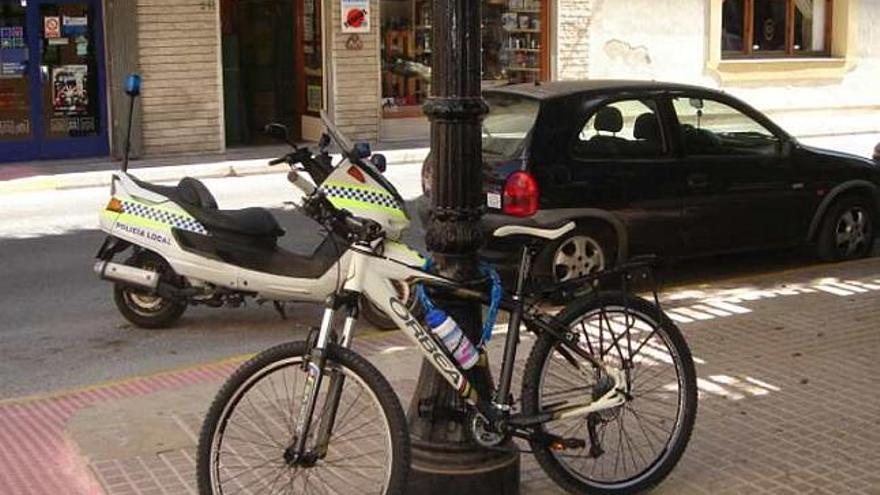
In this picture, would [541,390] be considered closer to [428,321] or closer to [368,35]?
[428,321]

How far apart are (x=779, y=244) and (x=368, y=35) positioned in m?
10.9

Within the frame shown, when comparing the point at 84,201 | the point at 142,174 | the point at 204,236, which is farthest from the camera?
the point at 142,174

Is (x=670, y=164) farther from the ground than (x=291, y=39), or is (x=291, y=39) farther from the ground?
(x=291, y=39)

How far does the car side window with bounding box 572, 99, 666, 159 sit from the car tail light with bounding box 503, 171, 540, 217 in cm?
45

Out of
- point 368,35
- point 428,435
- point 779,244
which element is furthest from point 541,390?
point 368,35

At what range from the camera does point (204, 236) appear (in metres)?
7.54

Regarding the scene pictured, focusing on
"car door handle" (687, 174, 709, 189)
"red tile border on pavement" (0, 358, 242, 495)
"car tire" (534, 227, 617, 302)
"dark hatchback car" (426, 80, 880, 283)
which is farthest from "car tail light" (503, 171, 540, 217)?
"red tile border on pavement" (0, 358, 242, 495)

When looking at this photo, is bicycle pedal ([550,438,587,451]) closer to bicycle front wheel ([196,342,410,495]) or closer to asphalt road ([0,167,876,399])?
bicycle front wheel ([196,342,410,495])

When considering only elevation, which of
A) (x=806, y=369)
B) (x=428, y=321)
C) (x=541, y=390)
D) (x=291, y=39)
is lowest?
(x=806, y=369)

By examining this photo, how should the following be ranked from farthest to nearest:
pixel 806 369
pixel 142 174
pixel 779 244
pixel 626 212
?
pixel 142 174 < pixel 779 244 < pixel 626 212 < pixel 806 369

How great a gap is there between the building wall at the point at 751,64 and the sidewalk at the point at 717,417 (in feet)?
45.1

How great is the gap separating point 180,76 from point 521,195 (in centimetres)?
1084

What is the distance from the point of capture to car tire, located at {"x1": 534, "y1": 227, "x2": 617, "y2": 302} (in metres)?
8.50

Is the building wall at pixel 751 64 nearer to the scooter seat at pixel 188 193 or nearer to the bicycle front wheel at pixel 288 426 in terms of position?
the scooter seat at pixel 188 193
